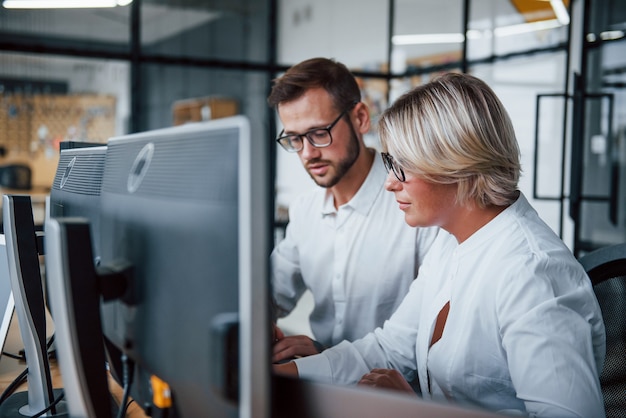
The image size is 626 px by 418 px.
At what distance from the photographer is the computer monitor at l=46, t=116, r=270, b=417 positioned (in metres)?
0.65

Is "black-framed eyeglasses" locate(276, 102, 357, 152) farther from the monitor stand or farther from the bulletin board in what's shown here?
the bulletin board

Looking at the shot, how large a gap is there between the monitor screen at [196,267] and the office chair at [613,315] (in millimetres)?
1005

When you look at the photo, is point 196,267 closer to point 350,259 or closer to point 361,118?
point 350,259

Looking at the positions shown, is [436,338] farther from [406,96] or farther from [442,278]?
[406,96]

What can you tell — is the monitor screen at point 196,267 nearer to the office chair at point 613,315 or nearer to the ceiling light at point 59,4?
the office chair at point 613,315

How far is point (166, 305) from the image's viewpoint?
2.51ft

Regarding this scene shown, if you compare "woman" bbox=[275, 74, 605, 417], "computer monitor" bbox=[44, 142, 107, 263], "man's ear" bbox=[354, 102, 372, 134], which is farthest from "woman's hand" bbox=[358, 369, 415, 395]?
"man's ear" bbox=[354, 102, 372, 134]

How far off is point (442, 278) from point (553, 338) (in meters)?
0.40

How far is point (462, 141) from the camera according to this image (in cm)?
119

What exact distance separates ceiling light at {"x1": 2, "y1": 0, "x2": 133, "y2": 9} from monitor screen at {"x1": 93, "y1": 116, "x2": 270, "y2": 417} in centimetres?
421

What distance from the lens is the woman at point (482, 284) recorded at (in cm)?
98

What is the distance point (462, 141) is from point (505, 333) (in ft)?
1.17

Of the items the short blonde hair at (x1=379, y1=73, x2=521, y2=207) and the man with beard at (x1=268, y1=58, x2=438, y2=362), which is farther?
A: the man with beard at (x1=268, y1=58, x2=438, y2=362)

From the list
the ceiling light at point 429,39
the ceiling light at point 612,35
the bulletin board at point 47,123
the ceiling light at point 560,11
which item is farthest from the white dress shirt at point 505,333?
the ceiling light at point 429,39
